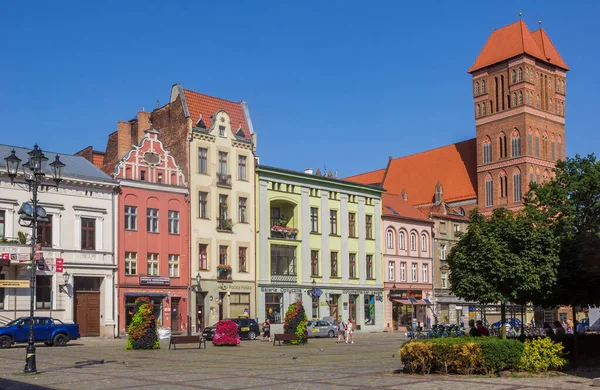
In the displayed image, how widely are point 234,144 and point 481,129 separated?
5075 centimetres

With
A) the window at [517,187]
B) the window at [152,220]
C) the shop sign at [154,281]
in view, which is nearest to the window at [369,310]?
the shop sign at [154,281]

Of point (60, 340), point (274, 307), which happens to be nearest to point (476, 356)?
point (60, 340)

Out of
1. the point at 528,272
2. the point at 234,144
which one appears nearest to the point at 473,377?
the point at 528,272

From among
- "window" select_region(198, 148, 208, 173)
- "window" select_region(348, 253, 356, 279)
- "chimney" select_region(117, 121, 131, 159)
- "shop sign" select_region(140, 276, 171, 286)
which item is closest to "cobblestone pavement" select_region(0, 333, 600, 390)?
"shop sign" select_region(140, 276, 171, 286)

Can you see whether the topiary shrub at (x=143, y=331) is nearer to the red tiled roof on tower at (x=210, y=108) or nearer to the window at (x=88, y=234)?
the window at (x=88, y=234)

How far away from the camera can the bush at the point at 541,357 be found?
75.7ft

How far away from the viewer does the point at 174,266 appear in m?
54.6

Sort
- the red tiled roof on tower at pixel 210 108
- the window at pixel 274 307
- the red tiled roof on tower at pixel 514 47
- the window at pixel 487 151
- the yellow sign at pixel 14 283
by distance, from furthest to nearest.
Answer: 1. the window at pixel 487 151
2. the red tiled roof on tower at pixel 514 47
3. the window at pixel 274 307
4. the red tiled roof on tower at pixel 210 108
5. the yellow sign at pixel 14 283

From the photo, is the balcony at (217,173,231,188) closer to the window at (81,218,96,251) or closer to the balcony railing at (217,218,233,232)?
the balcony railing at (217,218,233,232)

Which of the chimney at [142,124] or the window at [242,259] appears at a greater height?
the chimney at [142,124]

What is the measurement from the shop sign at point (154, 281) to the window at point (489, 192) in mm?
55792

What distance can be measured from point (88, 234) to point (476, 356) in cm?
3317

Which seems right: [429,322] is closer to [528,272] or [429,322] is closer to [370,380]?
[528,272]

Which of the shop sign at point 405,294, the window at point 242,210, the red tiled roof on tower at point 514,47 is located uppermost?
the red tiled roof on tower at point 514,47
